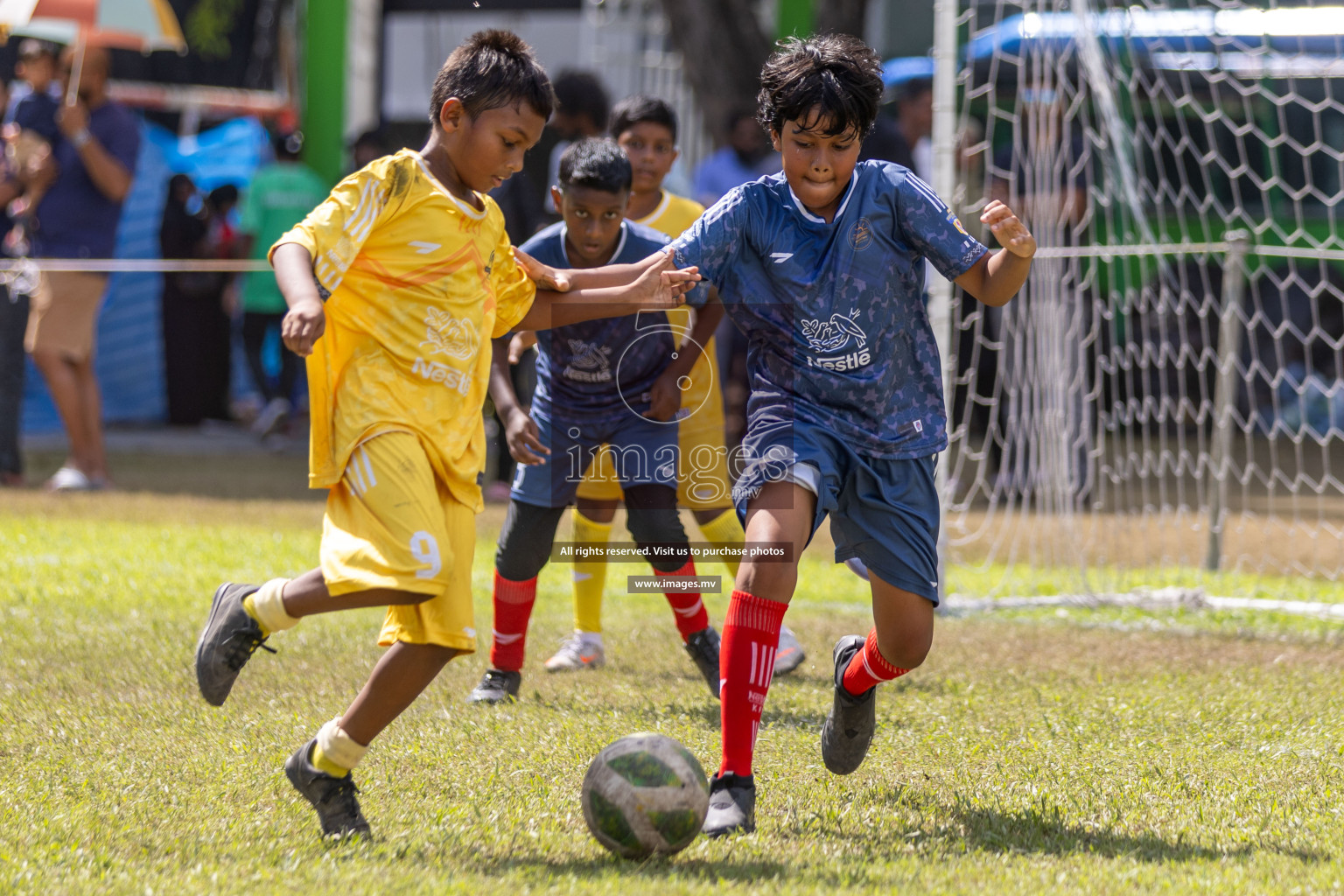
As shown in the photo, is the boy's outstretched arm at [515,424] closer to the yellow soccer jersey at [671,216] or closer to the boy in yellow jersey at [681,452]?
the boy in yellow jersey at [681,452]

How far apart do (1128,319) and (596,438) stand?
499 centimetres

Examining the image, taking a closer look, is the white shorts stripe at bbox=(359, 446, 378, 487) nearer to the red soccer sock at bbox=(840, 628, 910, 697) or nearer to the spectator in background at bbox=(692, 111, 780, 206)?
the red soccer sock at bbox=(840, 628, 910, 697)

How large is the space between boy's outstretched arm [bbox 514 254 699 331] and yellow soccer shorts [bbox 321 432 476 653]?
73cm

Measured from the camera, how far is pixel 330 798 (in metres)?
3.13

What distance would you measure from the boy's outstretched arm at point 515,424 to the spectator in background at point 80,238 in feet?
17.4

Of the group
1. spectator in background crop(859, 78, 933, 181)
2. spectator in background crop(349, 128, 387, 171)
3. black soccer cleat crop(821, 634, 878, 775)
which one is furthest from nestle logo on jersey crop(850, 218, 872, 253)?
spectator in background crop(349, 128, 387, 171)

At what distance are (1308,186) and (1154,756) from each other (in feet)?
28.1

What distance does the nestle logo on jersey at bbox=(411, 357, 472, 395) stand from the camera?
10.8ft

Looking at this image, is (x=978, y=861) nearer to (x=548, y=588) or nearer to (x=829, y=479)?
(x=829, y=479)

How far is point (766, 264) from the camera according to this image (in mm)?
3590

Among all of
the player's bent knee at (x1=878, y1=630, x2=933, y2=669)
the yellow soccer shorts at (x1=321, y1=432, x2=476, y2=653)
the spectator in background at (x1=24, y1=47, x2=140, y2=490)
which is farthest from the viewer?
the spectator in background at (x1=24, y1=47, x2=140, y2=490)

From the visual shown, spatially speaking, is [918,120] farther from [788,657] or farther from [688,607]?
[688,607]

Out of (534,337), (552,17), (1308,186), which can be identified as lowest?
(534,337)

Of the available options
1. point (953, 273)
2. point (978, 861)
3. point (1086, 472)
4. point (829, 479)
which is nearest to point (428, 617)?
point (829, 479)
